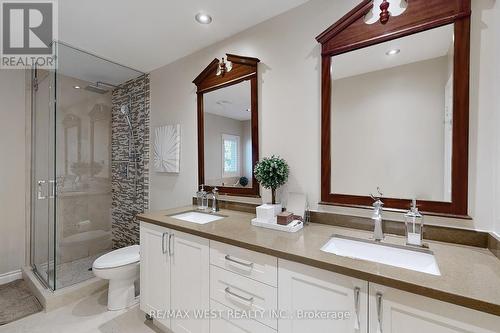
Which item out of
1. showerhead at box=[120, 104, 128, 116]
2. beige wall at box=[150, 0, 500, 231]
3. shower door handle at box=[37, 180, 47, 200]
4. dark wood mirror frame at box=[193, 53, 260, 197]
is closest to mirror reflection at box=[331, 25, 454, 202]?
→ beige wall at box=[150, 0, 500, 231]

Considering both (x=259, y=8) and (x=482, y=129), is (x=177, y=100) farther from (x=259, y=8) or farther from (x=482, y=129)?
(x=482, y=129)

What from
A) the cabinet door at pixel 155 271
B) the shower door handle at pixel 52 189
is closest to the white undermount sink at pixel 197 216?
the cabinet door at pixel 155 271

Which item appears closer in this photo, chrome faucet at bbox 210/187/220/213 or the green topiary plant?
the green topiary plant

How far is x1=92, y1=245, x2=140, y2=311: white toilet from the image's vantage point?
77.1 inches

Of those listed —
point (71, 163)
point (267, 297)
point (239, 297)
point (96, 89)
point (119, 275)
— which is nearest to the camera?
point (267, 297)

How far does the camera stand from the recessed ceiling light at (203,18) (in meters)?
1.81

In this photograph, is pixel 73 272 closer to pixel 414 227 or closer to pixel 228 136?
pixel 228 136

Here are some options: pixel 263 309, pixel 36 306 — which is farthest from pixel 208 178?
pixel 36 306

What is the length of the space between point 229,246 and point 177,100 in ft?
6.08

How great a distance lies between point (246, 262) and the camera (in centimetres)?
124

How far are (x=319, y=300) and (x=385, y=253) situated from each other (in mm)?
460

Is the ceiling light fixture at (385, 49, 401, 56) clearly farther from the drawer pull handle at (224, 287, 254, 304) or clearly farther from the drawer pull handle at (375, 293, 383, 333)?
the drawer pull handle at (224, 287, 254, 304)

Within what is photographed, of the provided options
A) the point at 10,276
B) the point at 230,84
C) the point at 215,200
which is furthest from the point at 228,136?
the point at 10,276

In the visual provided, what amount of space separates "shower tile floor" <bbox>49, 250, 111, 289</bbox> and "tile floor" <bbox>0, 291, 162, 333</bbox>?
27cm
